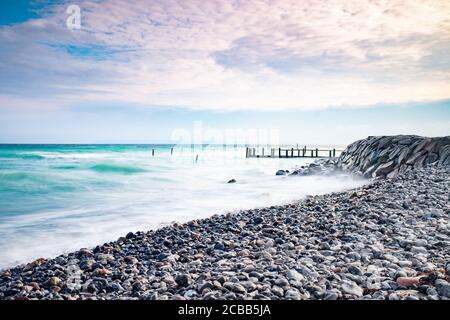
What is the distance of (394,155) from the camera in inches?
635

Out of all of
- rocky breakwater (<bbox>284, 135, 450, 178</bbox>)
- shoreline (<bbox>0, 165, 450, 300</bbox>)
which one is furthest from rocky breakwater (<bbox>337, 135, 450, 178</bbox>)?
shoreline (<bbox>0, 165, 450, 300</bbox>)

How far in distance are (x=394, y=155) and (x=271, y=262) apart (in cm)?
1460

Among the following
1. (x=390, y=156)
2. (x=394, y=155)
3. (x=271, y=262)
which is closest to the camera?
(x=271, y=262)

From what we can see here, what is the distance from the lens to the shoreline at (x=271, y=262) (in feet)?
9.85

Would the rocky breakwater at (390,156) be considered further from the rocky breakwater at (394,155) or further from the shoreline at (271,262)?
the shoreline at (271,262)

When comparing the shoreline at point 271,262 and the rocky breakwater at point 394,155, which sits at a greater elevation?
the rocky breakwater at point 394,155

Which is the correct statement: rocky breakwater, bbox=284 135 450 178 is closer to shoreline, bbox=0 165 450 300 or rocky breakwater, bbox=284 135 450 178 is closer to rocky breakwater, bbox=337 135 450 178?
rocky breakwater, bbox=337 135 450 178

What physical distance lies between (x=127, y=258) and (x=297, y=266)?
2270 mm

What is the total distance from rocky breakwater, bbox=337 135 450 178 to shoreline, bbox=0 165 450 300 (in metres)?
8.52

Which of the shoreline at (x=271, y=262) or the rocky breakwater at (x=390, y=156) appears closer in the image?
the shoreline at (x=271, y=262)

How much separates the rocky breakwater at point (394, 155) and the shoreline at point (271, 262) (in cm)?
852

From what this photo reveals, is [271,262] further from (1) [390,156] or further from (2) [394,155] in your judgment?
(1) [390,156]

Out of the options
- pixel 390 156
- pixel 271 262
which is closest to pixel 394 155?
pixel 390 156

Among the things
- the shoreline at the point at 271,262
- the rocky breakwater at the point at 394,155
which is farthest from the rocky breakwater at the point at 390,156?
the shoreline at the point at 271,262
